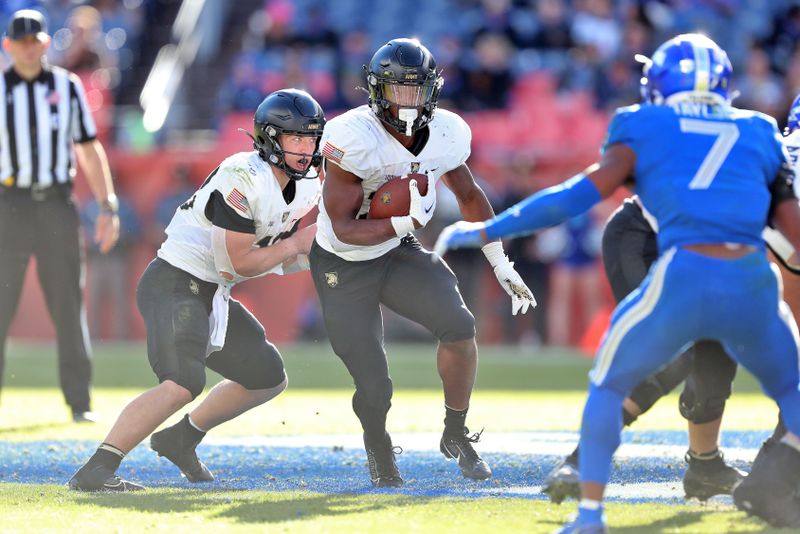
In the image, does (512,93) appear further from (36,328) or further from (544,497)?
(544,497)

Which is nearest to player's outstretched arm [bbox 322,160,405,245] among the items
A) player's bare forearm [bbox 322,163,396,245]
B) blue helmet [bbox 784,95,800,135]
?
player's bare forearm [bbox 322,163,396,245]

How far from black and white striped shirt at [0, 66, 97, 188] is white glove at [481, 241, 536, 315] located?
9.44 feet

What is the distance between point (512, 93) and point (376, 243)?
7.77 m

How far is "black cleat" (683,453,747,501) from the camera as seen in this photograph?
170 inches

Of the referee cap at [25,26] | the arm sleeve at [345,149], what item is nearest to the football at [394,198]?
the arm sleeve at [345,149]

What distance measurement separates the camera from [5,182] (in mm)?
6859

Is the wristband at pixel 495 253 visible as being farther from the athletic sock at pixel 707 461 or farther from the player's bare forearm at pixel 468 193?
the athletic sock at pixel 707 461

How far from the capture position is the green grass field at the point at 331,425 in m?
3.82

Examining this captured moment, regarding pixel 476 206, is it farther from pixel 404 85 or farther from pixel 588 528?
pixel 588 528

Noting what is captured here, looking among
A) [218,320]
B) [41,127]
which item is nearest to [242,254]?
[218,320]

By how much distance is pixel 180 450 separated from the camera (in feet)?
16.3

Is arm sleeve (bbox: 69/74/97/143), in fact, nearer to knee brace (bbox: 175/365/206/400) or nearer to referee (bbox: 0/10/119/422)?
referee (bbox: 0/10/119/422)

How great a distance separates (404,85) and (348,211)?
0.50m

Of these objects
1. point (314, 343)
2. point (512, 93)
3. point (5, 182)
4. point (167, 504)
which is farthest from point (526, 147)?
point (167, 504)
